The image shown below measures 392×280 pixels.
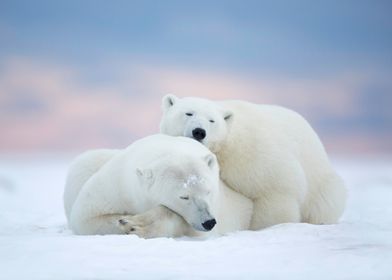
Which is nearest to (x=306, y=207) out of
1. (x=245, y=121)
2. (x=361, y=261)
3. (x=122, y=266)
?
(x=245, y=121)

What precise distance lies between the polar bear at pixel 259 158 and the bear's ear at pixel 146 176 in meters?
1.25

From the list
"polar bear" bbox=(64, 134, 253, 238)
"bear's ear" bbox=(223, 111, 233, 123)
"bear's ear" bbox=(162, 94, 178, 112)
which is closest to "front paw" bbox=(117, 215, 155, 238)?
"polar bear" bbox=(64, 134, 253, 238)

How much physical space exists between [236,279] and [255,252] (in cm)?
99

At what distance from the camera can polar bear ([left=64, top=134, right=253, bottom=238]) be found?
594cm

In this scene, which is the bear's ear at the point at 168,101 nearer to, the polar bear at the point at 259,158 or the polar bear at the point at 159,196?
the polar bear at the point at 259,158

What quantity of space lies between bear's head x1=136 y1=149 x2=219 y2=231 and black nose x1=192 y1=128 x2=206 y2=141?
0.98 meters

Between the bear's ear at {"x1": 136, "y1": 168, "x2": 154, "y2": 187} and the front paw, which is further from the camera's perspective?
the bear's ear at {"x1": 136, "y1": 168, "x2": 154, "y2": 187}

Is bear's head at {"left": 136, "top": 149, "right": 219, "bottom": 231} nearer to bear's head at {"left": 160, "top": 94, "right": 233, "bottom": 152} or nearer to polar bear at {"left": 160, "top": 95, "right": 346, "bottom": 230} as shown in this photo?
bear's head at {"left": 160, "top": 94, "right": 233, "bottom": 152}

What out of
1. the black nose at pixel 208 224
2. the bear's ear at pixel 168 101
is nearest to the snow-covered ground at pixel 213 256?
the black nose at pixel 208 224

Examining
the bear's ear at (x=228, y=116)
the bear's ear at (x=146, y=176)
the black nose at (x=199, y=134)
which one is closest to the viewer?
the bear's ear at (x=146, y=176)

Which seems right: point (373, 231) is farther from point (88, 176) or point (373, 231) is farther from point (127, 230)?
point (88, 176)

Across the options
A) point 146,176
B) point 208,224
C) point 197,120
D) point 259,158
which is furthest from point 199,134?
point 208,224

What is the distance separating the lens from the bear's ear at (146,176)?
20.1 feet

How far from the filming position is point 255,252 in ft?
17.3
